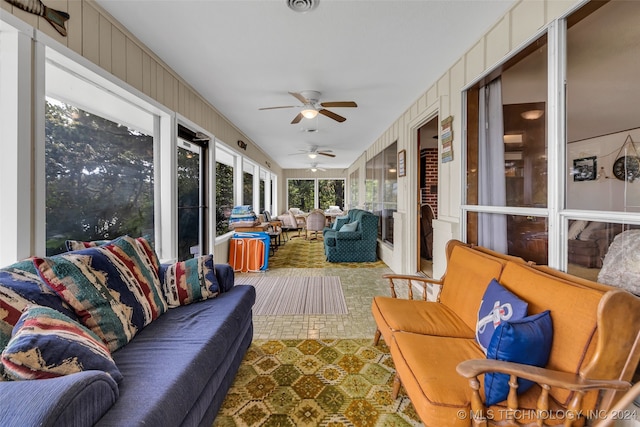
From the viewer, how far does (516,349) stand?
3.66 feet

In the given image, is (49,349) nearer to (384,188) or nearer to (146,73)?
(146,73)

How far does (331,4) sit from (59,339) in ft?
7.57

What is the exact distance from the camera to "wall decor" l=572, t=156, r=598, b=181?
4.85 ft

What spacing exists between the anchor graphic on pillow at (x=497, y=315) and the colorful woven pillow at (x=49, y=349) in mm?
1701

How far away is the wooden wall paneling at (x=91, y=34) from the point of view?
184cm

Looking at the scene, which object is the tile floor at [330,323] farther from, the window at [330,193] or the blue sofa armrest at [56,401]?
the window at [330,193]

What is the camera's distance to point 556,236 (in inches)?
63.2

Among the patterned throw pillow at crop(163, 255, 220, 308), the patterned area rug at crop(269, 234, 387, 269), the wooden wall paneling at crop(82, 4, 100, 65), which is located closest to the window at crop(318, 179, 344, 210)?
the patterned area rug at crop(269, 234, 387, 269)

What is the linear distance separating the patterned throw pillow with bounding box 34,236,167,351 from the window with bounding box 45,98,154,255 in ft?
1.85

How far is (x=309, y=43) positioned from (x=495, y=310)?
2.36 meters

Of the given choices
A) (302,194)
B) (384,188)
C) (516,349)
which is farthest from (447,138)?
(302,194)

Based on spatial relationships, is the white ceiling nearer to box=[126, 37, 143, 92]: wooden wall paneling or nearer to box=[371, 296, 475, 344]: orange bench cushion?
box=[126, 37, 143, 92]: wooden wall paneling

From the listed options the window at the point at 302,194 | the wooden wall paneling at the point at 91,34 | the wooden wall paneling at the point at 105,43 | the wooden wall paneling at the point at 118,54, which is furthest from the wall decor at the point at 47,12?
the window at the point at 302,194

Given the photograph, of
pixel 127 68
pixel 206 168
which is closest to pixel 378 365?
pixel 127 68
